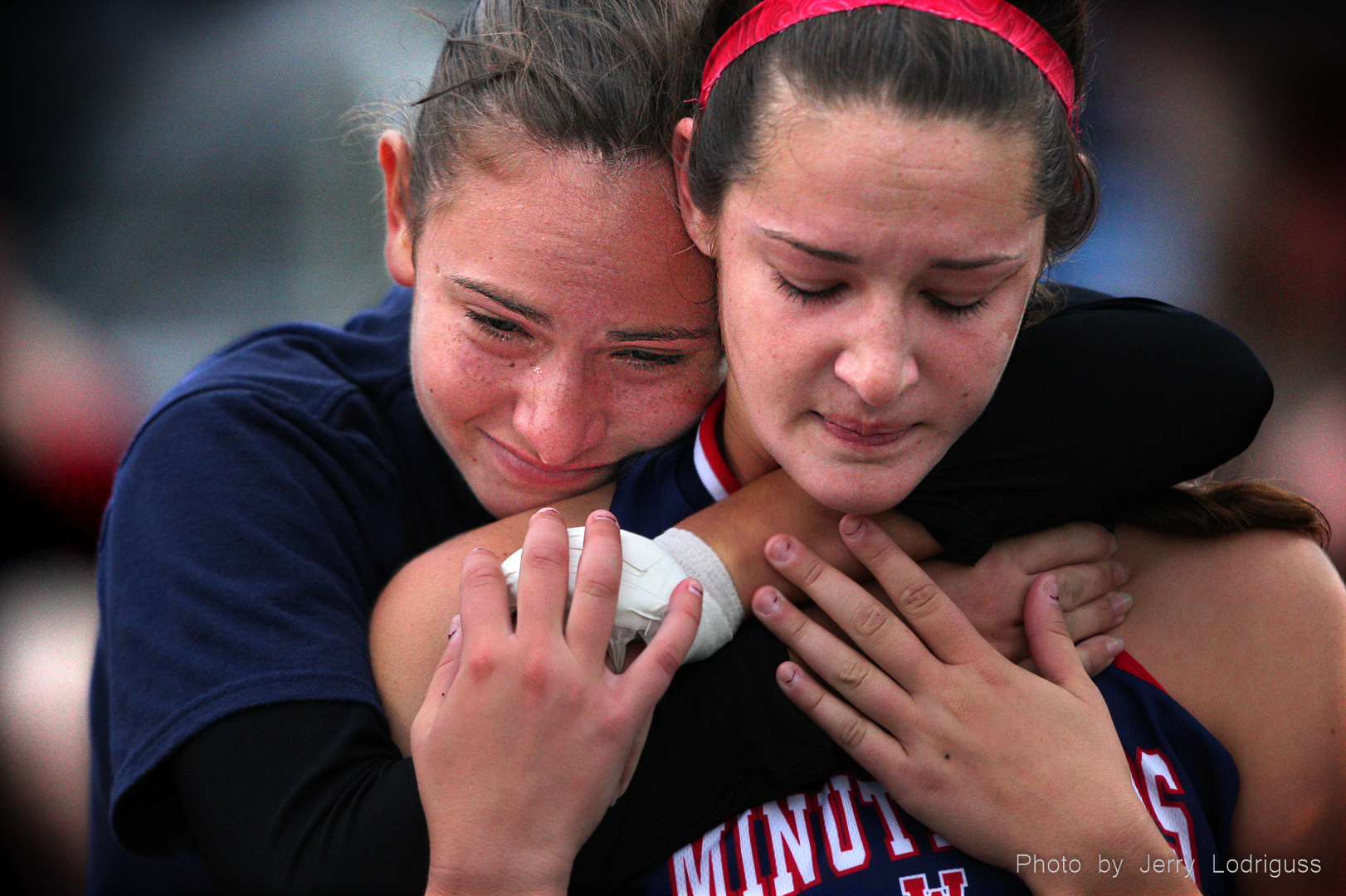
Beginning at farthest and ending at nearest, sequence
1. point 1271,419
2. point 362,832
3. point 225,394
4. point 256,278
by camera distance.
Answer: point 256,278 → point 1271,419 → point 225,394 → point 362,832

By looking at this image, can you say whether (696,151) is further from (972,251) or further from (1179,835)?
(1179,835)

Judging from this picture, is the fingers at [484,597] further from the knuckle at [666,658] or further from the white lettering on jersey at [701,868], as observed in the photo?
the white lettering on jersey at [701,868]

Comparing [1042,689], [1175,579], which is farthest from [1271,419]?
[1042,689]

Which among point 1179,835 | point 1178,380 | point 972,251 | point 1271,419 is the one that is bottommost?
point 1271,419

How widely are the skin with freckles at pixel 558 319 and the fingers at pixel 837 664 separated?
38cm

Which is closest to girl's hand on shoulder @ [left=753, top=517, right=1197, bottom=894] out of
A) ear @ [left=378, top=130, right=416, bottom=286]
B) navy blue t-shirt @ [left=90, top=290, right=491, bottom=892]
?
navy blue t-shirt @ [left=90, top=290, right=491, bottom=892]

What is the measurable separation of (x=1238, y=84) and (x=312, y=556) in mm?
4938

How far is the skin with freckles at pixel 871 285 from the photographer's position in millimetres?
1129

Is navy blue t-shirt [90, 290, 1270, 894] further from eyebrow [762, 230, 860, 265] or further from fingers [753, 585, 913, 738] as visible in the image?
eyebrow [762, 230, 860, 265]

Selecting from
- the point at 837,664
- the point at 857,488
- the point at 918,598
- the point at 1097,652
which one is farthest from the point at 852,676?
the point at 1097,652

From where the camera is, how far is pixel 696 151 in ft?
4.54

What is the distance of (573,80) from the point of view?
4.85 ft

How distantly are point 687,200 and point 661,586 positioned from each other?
54 centimetres

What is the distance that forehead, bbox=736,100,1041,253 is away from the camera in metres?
1.12
